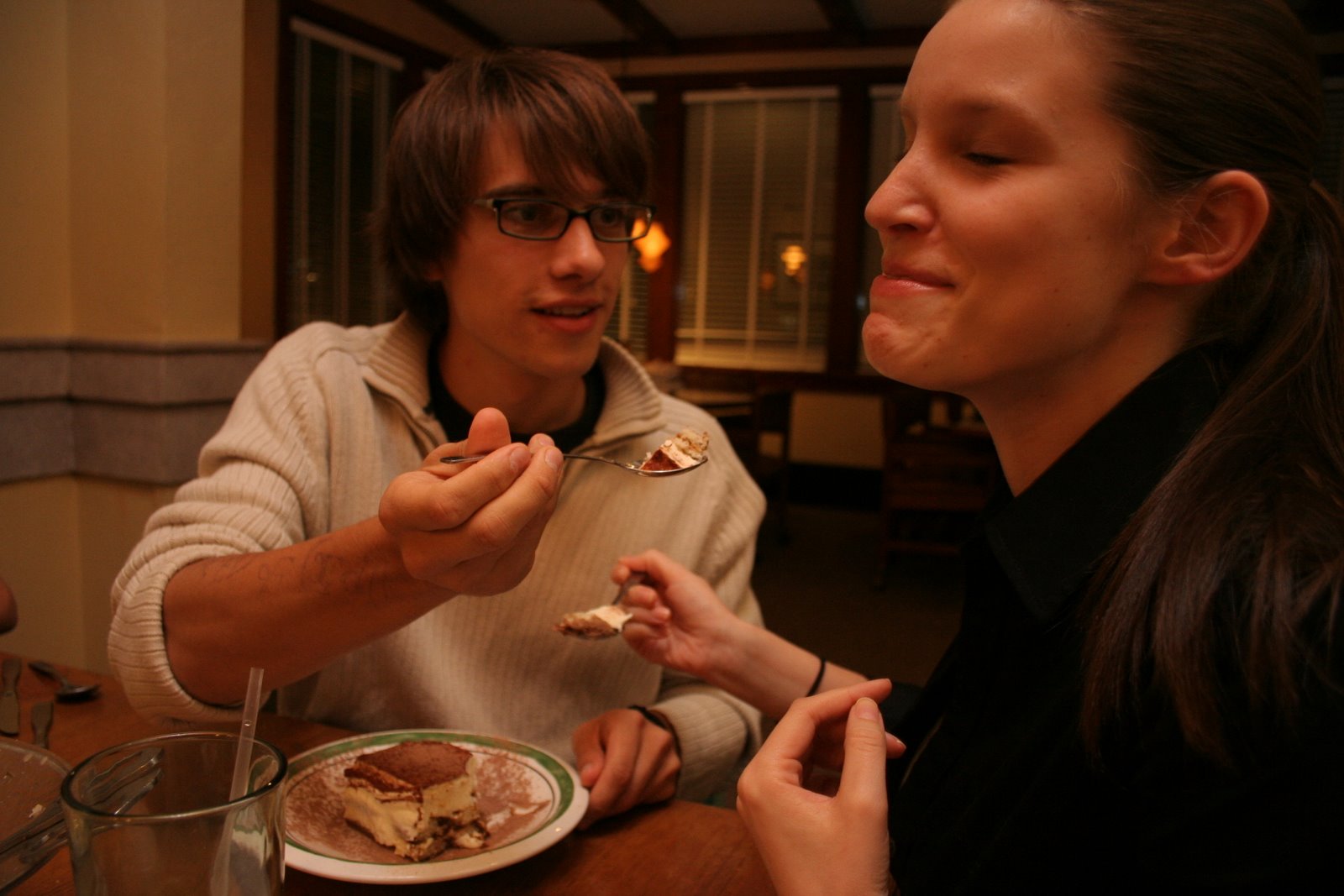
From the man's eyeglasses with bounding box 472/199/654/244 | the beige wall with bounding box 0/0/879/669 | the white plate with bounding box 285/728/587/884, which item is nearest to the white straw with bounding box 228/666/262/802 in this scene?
the white plate with bounding box 285/728/587/884

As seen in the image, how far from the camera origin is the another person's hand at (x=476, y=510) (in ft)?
2.94

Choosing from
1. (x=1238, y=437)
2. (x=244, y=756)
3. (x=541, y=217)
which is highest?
(x=541, y=217)

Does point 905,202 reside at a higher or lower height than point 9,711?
higher

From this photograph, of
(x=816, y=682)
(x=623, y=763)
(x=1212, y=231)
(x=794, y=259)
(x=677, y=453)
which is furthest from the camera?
(x=794, y=259)

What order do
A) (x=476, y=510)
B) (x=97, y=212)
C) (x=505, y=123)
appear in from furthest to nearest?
(x=97, y=212)
(x=505, y=123)
(x=476, y=510)

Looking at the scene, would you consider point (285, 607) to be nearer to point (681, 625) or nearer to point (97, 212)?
point (681, 625)

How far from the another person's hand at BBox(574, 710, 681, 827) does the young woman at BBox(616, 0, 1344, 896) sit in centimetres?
24

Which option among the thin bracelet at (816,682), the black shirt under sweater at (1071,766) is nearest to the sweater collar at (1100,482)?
the black shirt under sweater at (1071,766)

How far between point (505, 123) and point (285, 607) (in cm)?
79

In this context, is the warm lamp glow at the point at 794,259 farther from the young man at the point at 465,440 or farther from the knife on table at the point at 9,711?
the knife on table at the point at 9,711

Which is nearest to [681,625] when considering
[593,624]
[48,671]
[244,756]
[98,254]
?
[593,624]

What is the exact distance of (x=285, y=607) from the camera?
1.10 m

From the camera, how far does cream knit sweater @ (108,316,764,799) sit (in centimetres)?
136

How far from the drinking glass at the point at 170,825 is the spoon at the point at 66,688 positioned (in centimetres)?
72
